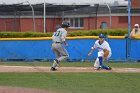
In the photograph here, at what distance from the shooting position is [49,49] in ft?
71.0

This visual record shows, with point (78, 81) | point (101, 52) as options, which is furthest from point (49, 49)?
point (78, 81)

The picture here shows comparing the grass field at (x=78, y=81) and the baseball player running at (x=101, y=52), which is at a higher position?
the baseball player running at (x=101, y=52)

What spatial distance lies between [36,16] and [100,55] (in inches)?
953

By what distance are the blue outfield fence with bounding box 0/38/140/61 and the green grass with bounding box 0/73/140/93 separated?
6.42 m

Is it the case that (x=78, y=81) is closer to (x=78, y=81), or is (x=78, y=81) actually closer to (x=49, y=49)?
(x=78, y=81)

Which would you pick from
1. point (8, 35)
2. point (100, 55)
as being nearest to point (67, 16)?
point (8, 35)

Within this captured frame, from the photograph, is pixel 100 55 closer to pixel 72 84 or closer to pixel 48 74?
pixel 48 74

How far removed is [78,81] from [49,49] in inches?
344

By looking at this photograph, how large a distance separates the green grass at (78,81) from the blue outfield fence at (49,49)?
6.42 m

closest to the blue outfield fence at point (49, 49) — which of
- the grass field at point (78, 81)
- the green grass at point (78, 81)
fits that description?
the grass field at point (78, 81)

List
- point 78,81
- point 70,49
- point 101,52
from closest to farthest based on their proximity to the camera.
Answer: point 78,81, point 101,52, point 70,49

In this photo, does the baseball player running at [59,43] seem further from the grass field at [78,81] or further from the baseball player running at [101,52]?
the baseball player running at [101,52]

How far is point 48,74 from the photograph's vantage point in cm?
1477

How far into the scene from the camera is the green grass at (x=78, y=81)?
11.5 meters
